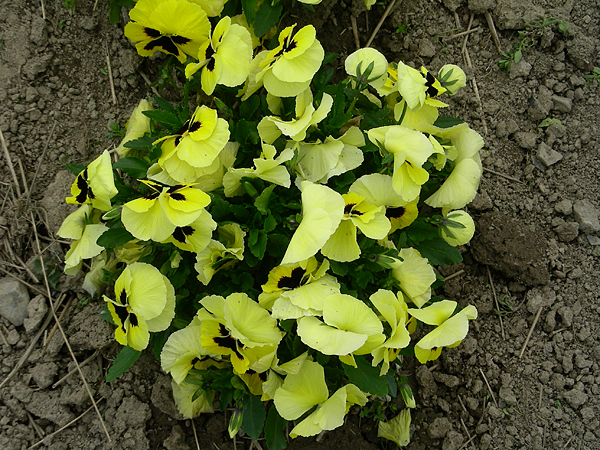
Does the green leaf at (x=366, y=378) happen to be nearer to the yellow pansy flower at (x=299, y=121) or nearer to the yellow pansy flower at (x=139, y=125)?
the yellow pansy flower at (x=299, y=121)

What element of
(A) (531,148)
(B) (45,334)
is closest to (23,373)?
(B) (45,334)

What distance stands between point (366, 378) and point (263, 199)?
2.59ft

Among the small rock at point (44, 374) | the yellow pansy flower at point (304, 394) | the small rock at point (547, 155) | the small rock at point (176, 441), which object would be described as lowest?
the small rock at point (176, 441)

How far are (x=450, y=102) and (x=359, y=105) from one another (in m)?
0.80

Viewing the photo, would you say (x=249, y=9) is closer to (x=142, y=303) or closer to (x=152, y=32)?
(x=152, y=32)

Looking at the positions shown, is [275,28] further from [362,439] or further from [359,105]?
[362,439]

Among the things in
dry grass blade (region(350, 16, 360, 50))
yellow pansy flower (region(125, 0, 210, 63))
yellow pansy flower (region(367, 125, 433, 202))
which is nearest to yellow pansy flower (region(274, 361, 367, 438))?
yellow pansy flower (region(367, 125, 433, 202))

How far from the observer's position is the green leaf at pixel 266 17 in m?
2.35

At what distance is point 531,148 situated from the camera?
2959mm

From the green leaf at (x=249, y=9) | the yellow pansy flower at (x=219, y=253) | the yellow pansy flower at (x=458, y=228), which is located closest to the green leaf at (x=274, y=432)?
the yellow pansy flower at (x=219, y=253)

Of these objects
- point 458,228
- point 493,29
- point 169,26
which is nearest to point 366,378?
point 458,228

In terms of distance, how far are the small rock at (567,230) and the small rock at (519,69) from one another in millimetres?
860

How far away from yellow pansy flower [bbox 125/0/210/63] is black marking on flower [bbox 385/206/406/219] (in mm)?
1032

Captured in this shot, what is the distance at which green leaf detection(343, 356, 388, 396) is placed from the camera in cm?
200
